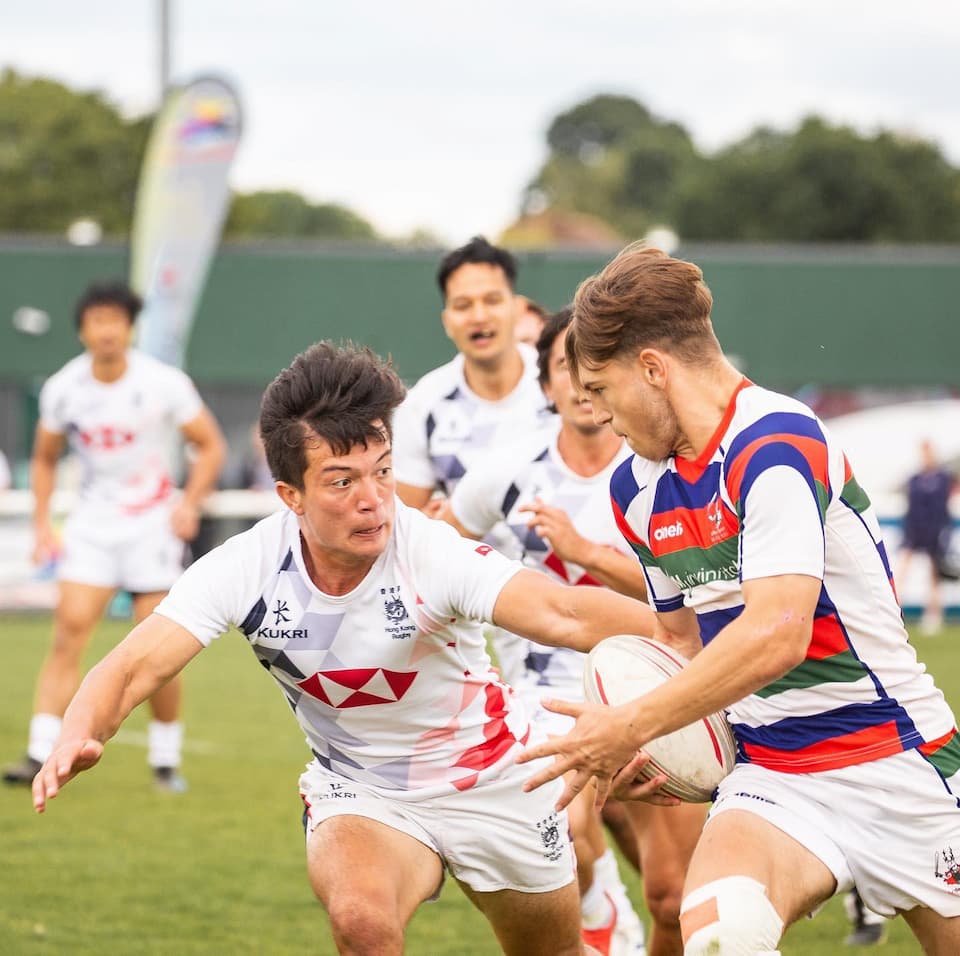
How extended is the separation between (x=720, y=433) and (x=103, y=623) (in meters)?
16.4

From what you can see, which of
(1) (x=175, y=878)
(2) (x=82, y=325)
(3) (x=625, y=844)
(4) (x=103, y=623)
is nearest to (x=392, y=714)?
(3) (x=625, y=844)

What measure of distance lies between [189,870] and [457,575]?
12.5ft

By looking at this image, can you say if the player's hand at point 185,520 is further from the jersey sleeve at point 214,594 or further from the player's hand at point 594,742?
the player's hand at point 594,742

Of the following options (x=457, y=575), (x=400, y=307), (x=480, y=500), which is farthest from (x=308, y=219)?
(x=457, y=575)

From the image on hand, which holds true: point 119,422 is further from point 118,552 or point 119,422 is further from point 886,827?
point 886,827

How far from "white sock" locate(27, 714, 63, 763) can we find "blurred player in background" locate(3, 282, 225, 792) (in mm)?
151

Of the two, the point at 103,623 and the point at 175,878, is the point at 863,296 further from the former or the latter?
the point at 175,878

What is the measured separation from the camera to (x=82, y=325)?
932cm

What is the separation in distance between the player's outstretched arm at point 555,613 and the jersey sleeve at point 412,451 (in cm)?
269

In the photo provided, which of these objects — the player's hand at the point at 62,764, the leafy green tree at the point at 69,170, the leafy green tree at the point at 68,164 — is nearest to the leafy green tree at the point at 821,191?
the leafy green tree at the point at 68,164

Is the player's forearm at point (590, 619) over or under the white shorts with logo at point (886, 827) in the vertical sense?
over

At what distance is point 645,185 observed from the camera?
88.8 meters

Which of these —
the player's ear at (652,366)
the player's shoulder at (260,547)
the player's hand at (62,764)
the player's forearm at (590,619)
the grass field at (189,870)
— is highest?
the player's ear at (652,366)

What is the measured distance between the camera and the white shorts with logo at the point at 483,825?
4332 millimetres
